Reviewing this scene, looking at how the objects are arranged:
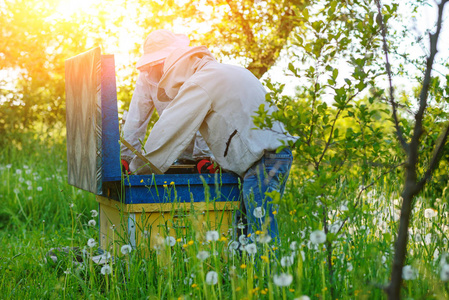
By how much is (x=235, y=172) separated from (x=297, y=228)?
1165 mm

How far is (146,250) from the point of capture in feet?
10.3

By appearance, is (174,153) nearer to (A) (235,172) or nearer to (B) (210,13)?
(A) (235,172)

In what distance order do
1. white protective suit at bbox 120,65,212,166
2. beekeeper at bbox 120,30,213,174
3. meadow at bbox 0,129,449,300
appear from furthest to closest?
white protective suit at bbox 120,65,212,166
beekeeper at bbox 120,30,213,174
meadow at bbox 0,129,449,300

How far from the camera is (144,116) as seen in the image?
473cm

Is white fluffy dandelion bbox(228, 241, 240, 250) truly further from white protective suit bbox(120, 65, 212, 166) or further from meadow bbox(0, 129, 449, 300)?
white protective suit bbox(120, 65, 212, 166)

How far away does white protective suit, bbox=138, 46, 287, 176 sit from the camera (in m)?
3.44

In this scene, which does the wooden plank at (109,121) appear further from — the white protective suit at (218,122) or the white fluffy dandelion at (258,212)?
the white fluffy dandelion at (258,212)

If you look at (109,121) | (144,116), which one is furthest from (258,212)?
(144,116)

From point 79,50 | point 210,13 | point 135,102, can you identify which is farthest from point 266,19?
point 79,50

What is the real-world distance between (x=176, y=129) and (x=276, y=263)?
1370mm

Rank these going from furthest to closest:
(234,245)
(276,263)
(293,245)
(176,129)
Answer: (176,129) → (234,245) → (276,263) → (293,245)

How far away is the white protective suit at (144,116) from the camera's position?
4473mm

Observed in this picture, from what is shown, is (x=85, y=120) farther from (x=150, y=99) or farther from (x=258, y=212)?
(x=258, y=212)

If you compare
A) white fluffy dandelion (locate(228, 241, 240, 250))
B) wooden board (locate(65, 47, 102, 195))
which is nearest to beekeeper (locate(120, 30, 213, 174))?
wooden board (locate(65, 47, 102, 195))
